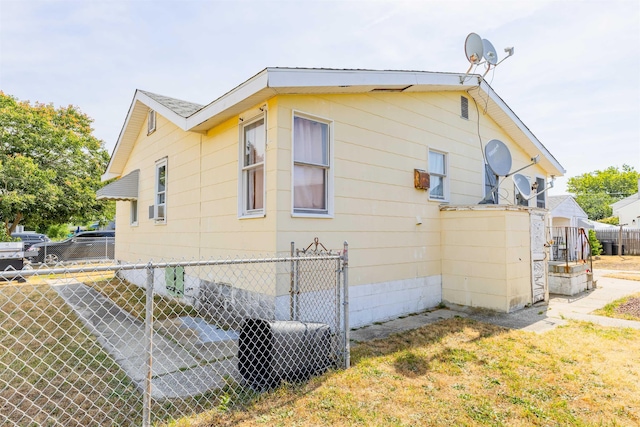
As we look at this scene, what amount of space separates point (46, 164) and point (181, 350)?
61.5 feet

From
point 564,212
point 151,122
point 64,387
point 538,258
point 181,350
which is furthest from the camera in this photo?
point 564,212

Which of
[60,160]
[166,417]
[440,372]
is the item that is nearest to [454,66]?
[440,372]

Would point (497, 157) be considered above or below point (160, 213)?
above

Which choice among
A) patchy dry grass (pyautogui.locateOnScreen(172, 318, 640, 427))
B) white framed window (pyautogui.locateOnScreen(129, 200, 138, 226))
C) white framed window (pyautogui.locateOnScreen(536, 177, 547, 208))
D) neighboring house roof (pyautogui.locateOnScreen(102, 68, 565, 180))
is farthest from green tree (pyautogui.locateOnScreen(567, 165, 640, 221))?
white framed window (pyautogui.locateOnScreen(129, 200, 138, 226))

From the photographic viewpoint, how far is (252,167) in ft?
17.4

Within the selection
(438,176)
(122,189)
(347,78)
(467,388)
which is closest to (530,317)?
(438,176)

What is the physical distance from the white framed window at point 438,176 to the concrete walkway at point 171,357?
15.9 ft

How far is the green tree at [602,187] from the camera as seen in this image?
165 ft

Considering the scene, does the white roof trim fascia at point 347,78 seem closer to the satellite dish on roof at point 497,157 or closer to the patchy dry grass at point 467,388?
the satellite dish on roof at point 497,157

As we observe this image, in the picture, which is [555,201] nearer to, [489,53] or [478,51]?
[489,53]

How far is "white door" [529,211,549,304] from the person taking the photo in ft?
22.1

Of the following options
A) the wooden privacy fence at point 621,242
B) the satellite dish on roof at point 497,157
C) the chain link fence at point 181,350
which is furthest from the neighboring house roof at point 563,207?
the chain link fence at point 181,350

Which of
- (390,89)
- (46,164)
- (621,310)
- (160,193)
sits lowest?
(621,310)

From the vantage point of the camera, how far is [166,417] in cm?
274
